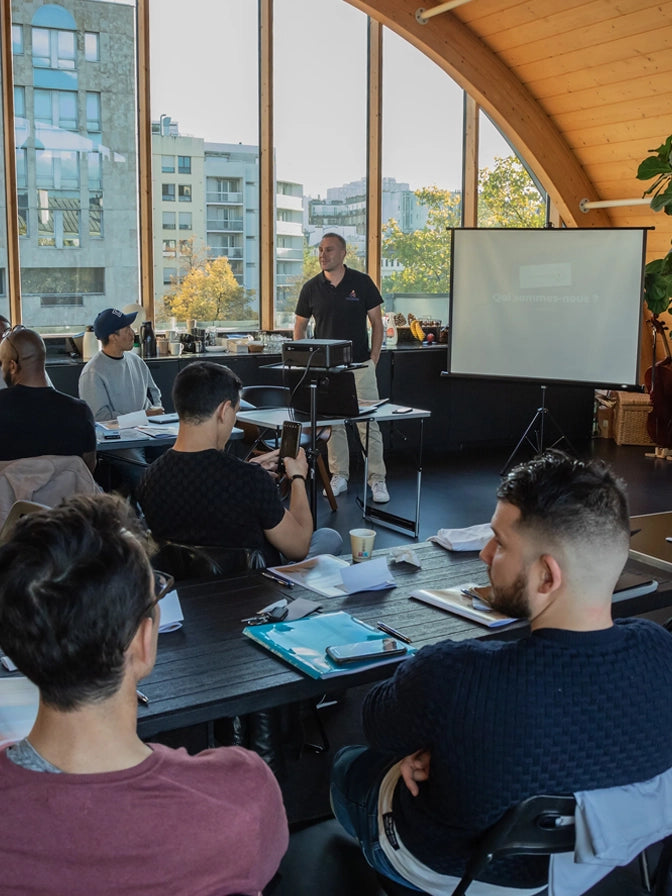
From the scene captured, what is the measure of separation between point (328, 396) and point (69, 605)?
13.0ft

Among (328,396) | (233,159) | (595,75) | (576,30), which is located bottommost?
(328,396)

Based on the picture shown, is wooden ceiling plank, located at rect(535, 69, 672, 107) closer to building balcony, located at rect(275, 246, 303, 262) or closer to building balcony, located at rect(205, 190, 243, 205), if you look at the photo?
building balcony, located at rect(275, 246, 303, 262)

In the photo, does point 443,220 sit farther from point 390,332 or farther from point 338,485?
point 338,485

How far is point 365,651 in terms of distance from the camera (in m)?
2.09

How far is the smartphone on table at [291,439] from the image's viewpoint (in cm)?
391

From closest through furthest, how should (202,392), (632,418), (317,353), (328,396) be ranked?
(202,392) → (317,353) → (328,396) → (632,418)

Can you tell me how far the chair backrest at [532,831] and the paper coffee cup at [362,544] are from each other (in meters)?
1.30

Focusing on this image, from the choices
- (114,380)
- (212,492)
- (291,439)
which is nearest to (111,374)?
(114,380)

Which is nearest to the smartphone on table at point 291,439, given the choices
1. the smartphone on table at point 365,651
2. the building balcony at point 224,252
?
the smartphone on table at point 365,651

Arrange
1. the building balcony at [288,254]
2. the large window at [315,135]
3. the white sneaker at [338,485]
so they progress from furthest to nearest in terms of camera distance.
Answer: the building balcony at [288,254]
the large window at [315,135]
the white sneaker at [338,485]

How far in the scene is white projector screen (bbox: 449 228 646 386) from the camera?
7.43 metres

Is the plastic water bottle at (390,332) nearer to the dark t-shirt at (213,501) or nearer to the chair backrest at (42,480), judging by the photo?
the chair backrest at (42,480)

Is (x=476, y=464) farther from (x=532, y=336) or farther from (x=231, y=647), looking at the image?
(x=231, y=647)

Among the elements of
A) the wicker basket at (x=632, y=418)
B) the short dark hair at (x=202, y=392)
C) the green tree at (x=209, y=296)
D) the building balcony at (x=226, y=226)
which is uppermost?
the building balcony at (x=226, y=226)
